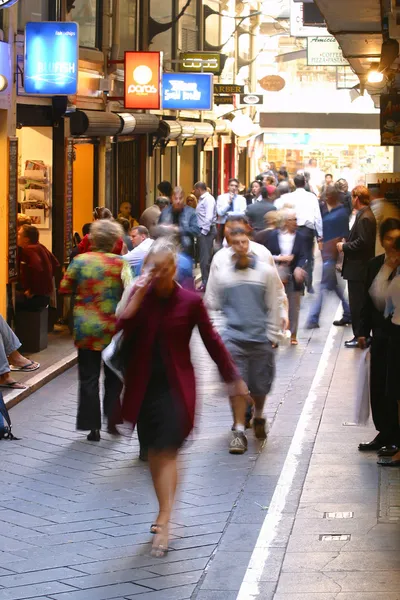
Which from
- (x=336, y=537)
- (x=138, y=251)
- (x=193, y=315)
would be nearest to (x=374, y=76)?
(x=138, y=251)

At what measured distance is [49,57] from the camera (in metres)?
15.2

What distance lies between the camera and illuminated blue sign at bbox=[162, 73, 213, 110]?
2423 centimetres

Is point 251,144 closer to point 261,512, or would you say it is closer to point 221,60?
point 221,60

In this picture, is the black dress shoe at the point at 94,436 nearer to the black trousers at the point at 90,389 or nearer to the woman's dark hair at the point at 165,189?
the black trousers at the point at 90,389

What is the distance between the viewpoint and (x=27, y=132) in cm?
1772

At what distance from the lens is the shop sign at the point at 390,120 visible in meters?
13.4

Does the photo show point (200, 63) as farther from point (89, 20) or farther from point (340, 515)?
point (340, 515)

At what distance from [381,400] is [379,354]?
38cm

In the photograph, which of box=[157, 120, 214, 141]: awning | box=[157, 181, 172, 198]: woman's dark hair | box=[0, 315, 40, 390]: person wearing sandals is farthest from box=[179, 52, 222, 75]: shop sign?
box=[0, 315, 40, 390]: person wearing sandals

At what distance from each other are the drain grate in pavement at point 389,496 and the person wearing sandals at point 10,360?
13.4 ft

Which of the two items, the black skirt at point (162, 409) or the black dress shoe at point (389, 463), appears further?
the black dress shoe at point (389, 463)

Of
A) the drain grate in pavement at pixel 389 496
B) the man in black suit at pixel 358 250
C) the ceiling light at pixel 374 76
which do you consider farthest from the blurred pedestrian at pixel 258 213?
the drain grate in pavement at pixel 389 496

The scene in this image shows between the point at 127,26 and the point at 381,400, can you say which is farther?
the point at 127,26

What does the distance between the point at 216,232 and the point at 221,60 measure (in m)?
6.73
